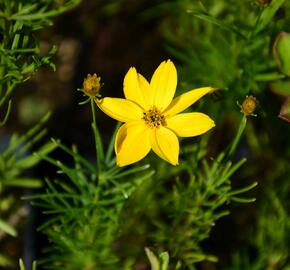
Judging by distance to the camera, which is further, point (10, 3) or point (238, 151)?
point (238, 151)

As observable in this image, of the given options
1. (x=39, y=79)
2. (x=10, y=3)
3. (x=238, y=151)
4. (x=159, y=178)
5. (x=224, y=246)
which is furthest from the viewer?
(x=39, y=79)

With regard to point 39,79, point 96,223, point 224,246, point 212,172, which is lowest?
point 224,246

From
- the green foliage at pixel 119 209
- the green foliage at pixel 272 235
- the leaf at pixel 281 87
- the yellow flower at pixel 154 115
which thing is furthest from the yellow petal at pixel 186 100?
the green foliage at pixel 272 235

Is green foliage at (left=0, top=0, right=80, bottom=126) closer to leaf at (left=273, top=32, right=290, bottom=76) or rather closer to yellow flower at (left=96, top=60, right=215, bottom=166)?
yellow flower at (left=96, top=60, right=215, bottom=166)

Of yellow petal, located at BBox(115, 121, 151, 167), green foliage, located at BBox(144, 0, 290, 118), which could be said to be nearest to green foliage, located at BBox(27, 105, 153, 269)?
yellow petal, located at BBox(115, 121, 151, 167)

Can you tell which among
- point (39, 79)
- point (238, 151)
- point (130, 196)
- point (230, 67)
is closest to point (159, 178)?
point (130, 196)

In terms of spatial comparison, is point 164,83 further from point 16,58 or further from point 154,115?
point 16,58

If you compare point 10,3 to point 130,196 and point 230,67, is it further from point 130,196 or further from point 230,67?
point 230,67
